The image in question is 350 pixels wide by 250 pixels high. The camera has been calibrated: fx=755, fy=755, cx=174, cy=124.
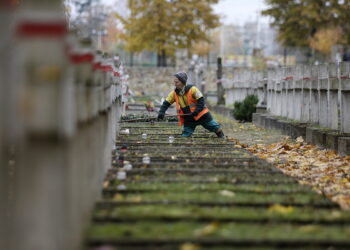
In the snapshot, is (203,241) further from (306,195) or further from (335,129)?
(335,129)

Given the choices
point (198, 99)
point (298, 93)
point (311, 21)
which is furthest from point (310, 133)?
point (311, 21)

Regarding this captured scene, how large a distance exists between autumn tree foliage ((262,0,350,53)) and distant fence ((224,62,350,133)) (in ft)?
142

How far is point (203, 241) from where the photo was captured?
549cm

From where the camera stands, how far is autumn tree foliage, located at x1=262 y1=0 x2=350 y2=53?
67.8 m

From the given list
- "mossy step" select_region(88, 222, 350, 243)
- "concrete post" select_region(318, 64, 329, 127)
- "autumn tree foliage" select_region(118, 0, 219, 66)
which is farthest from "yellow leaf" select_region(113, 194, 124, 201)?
"autumn tree foliage" select_region(118, 0, 219, 66)

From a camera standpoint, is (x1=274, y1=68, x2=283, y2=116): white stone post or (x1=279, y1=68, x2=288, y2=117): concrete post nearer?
(x1=279, y1=68, x2=288, y2=117): concrete post

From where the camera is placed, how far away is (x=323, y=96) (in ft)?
51.5

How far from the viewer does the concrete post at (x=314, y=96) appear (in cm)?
1628

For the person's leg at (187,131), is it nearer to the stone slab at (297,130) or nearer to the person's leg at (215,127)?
the person's leg at (215,127)

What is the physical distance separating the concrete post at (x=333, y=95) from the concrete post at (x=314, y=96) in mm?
1172

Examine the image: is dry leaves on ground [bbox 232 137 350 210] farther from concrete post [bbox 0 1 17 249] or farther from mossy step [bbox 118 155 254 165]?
concrete post [bbox 0 1 17 249]

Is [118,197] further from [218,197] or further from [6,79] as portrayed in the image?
[6,79]

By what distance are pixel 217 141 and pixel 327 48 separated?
5576 centimetres

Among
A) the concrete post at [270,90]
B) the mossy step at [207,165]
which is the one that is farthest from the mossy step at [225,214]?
the concrete post at [270,90]
